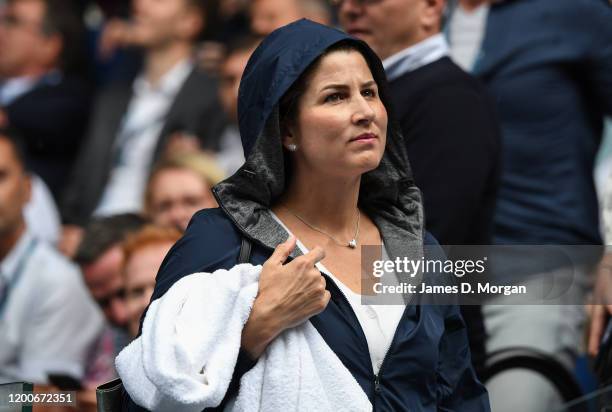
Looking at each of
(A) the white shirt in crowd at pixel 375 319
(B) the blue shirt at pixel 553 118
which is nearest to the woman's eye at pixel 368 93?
(A) the white shirt in crowd at pixel 375 319

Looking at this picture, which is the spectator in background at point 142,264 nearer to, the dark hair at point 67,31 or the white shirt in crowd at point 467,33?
the white shirt in crowd at point 467,33

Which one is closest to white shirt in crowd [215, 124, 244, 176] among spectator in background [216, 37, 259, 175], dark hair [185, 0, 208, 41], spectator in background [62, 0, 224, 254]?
spectator in background [216, 37, 259, 175]

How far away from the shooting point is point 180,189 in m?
5.90

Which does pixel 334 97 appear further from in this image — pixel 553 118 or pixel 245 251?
pixel 553 118

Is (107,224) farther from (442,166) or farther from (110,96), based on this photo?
(442,166)

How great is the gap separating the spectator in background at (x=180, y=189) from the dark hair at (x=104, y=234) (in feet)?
0.28

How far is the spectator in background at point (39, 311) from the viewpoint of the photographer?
604cm

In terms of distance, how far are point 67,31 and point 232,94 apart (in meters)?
1.61

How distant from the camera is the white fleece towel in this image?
3.00 metres

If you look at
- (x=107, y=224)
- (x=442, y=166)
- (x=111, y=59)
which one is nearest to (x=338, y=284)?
(x=442, y=166)

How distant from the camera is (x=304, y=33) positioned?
3.40m

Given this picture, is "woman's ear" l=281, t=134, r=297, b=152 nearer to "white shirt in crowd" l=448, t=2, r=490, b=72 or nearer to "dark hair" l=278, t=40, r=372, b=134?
"dark hair" l=278, t=40, r=372, b=134

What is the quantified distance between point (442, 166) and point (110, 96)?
11.1 feet

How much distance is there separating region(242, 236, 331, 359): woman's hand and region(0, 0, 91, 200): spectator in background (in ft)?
14.3
